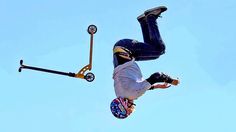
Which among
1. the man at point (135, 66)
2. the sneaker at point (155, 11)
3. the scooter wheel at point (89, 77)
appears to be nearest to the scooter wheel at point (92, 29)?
the man at point (135, 66)

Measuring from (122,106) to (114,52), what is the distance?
1455 mm

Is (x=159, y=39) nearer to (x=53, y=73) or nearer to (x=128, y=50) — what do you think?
(x=128, y=50)

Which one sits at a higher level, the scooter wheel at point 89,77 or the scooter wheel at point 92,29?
the scooter wheel at point 92,29

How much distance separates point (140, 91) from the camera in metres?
19.8

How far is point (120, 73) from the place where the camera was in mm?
20094

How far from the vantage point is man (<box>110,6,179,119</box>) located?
1991cm

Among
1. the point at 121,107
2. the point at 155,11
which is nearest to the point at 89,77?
the point at 121,107

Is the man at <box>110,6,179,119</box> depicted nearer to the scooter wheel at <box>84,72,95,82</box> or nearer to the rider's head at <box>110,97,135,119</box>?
the rider's head at <box>110,97,135,119</box>

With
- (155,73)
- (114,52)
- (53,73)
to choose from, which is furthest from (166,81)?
(53,73)

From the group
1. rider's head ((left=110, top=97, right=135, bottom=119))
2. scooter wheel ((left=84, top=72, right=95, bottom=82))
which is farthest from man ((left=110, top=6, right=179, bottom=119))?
scooter wheel ((left=84, top=72, right=95, bottom=82))

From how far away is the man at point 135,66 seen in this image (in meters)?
19.9

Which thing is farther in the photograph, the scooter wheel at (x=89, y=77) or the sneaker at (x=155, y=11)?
the scooter wheel at (x=89, y=77)

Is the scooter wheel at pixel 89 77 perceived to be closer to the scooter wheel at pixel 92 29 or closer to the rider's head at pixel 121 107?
the rider's head at pixel 121 107

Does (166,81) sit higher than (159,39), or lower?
lower
